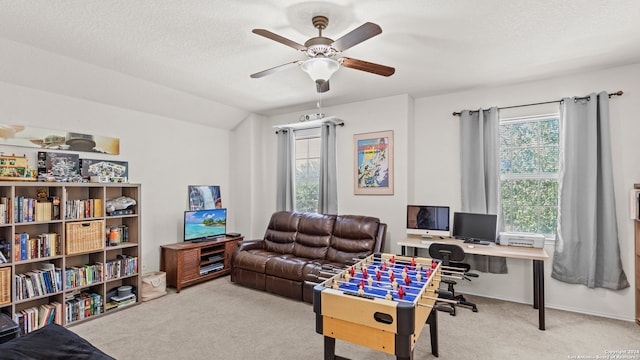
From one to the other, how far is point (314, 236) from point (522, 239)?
2.56m

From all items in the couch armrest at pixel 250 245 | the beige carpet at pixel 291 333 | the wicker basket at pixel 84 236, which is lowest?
the beige carpet at pixel 291 333

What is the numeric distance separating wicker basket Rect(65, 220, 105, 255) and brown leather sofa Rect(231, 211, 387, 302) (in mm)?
1621

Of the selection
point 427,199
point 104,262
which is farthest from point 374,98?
point 104,262

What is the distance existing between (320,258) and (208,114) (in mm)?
2806

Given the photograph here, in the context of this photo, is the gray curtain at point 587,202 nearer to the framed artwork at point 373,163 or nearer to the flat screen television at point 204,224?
the framed artwork at point 373,163

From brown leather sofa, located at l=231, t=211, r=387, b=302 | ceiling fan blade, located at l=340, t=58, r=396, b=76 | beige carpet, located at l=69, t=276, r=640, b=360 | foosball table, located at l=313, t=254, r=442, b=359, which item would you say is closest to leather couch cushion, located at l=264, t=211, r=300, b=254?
brown leather sofa, located at l=231, t=211, r=387, b=302

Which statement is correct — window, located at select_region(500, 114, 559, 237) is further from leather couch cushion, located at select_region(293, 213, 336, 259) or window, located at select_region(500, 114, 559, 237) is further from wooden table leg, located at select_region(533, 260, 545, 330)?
leather couch cushion, located at select_region(293, 213, 336, 259)

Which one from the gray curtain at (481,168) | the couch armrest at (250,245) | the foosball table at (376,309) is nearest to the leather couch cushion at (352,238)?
the couch armrest at (250,245)

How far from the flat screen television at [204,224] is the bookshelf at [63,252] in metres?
0.74


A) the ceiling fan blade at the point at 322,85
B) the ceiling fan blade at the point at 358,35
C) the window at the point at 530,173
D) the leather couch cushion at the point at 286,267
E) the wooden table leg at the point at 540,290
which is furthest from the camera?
the leather couch cushion at the point at 286,267

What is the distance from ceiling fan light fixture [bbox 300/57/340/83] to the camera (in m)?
2.38

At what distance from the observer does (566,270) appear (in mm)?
3447

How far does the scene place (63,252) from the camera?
10.4 feet

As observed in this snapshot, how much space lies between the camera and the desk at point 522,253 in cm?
300
